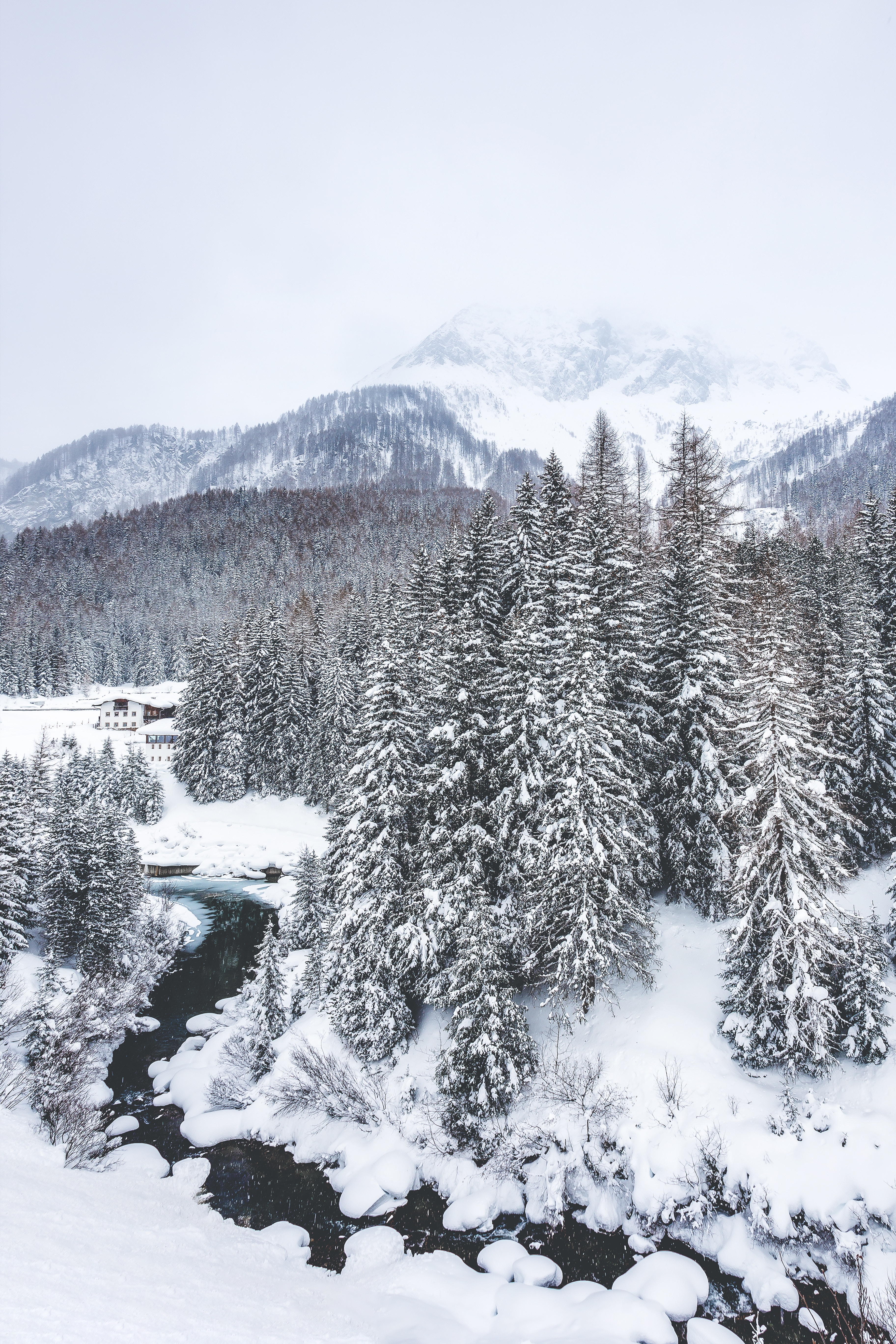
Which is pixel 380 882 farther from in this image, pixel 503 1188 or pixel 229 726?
pixel 229 726

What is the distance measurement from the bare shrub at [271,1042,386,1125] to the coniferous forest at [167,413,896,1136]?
1.28 meters

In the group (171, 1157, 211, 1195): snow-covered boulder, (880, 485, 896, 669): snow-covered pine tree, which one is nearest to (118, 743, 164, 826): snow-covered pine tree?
(171, 1157, 211, 1195): snow-covered boulder

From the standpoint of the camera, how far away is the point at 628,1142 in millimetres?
17422

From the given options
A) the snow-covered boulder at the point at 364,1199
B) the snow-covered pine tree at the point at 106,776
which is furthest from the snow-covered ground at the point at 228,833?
the snow-covered boulder at the point at 364,1199

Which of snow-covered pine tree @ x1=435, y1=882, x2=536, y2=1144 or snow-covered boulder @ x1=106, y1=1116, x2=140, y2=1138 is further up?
snow-covered pine tree @ x1=435, y1=882, x2=536, y2=1144

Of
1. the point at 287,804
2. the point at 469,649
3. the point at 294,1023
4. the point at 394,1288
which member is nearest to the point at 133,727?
the point at 287,804

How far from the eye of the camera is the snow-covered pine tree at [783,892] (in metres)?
16.9

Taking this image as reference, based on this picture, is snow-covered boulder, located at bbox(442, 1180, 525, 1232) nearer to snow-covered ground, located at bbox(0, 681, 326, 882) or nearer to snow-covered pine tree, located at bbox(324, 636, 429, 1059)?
snow-covered pine tree, located at bbox(324, 636, 429, 1059)

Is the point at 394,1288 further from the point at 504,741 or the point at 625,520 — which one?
the point at 625,520

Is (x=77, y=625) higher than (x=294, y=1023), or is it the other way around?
(x=77, y=625)

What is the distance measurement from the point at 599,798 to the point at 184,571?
501 ft

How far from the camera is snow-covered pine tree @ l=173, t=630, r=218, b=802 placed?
60.1 metres

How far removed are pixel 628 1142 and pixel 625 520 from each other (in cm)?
2917

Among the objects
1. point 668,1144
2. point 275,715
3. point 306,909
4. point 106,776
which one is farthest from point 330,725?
point 668,1144
